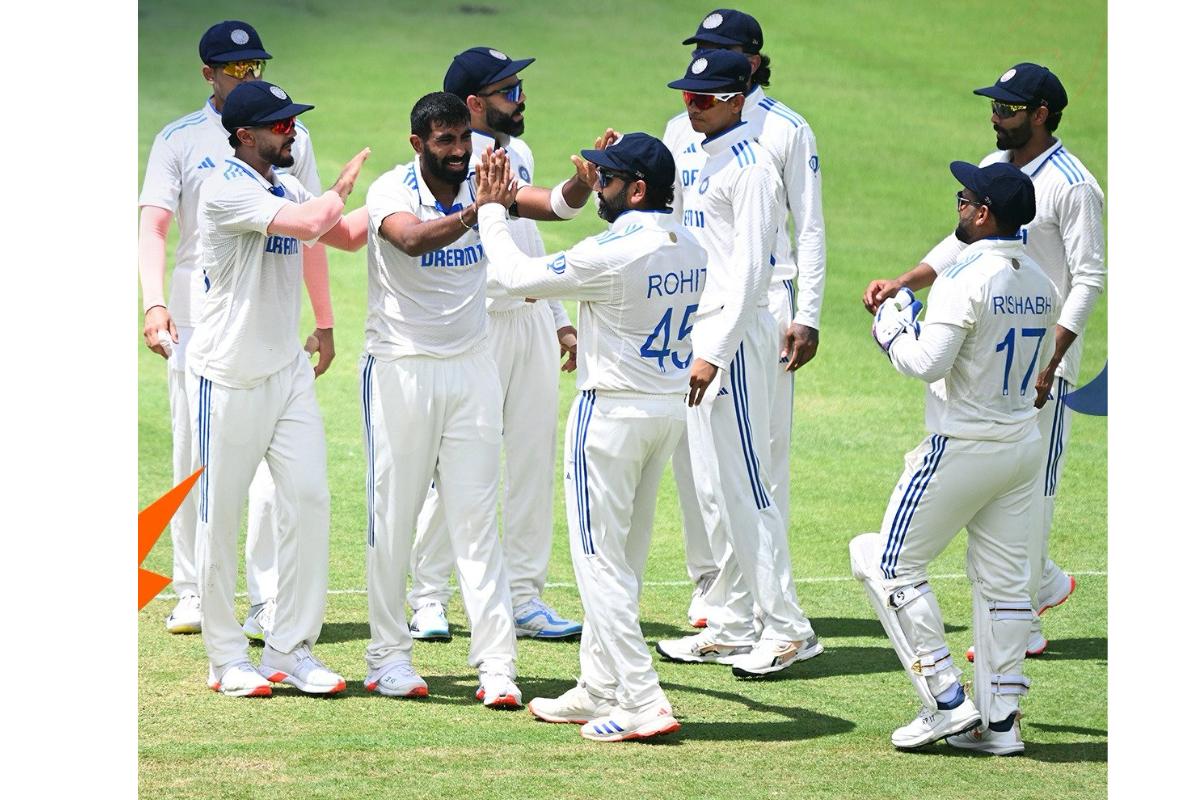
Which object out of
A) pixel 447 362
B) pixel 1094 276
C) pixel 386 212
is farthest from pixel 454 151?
pixel 1094 276

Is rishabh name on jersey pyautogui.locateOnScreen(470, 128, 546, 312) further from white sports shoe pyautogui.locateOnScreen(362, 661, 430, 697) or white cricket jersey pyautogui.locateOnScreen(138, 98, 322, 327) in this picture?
white sports shoe pyautogui.locateOnScreen(362, 661, 430, 697)

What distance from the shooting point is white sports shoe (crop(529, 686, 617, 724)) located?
5.40 metres

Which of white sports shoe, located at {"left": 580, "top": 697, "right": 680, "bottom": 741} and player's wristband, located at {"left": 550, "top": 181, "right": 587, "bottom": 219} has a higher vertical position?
player's wristband, located at {"left": 550, "top": 181, "right": 587, "bottom": 219}

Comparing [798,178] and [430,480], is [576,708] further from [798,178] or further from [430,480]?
[798,178]

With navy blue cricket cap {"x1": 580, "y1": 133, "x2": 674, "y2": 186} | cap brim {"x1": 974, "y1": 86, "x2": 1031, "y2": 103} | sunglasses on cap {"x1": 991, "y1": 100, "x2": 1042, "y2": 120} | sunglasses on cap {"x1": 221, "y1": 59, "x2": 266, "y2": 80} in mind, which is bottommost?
navy blue cricket cap {"x1": 580, "y1": 133, "x2": 674, "y2": 186}

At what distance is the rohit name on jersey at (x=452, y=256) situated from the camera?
5.70 meters

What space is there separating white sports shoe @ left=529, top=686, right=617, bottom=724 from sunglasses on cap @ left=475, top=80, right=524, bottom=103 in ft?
7.54

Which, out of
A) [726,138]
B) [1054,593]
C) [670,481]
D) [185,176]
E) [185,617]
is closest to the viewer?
[726,138]

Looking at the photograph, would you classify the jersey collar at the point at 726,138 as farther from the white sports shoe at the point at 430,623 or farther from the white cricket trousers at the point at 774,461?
the white sports shoe at the point at 430,623

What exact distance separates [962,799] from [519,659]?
6.56 feet

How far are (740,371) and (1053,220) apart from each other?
124 cm

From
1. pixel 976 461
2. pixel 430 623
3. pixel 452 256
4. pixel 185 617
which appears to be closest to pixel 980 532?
pixel 976 461

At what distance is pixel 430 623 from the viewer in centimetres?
657

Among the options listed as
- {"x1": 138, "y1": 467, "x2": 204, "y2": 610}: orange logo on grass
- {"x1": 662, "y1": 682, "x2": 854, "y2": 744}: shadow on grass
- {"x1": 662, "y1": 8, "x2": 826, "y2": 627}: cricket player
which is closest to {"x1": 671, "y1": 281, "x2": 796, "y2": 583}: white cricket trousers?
{"x1": 662, "y1": 8, "x2": 826, "y2": 627}: cricket player
